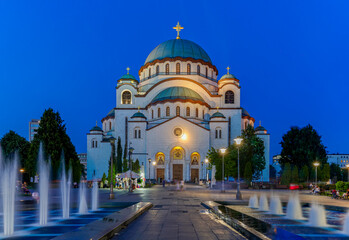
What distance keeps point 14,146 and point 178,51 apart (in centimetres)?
3379

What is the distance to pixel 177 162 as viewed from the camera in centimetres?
→ 6188

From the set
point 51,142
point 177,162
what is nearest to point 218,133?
point 177,162

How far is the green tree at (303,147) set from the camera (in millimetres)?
59250

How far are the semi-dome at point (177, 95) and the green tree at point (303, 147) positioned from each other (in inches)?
646

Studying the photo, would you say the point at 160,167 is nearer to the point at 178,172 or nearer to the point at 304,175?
the point at 178,172

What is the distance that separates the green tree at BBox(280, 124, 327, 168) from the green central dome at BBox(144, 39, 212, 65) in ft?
74.3

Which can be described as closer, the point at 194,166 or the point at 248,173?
the point at 248,173

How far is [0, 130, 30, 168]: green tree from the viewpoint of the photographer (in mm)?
59594

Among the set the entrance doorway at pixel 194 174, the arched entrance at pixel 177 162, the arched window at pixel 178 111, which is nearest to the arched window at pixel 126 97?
the arched window at pixel 178 111

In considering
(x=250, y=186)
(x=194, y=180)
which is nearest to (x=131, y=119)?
(x=194, y=180)

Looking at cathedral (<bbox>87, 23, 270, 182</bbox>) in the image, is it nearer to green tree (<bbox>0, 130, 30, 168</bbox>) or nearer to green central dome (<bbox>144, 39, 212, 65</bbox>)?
green central dome (<bbox>144, 39, 212, 65</bbox>)

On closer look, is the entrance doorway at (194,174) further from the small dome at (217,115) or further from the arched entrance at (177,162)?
the small dome at (217,115)

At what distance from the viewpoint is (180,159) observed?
62000 millimetres

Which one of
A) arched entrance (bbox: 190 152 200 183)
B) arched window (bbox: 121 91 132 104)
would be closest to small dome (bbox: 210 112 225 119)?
arched entrance (bbox: 190 152 200 183)
